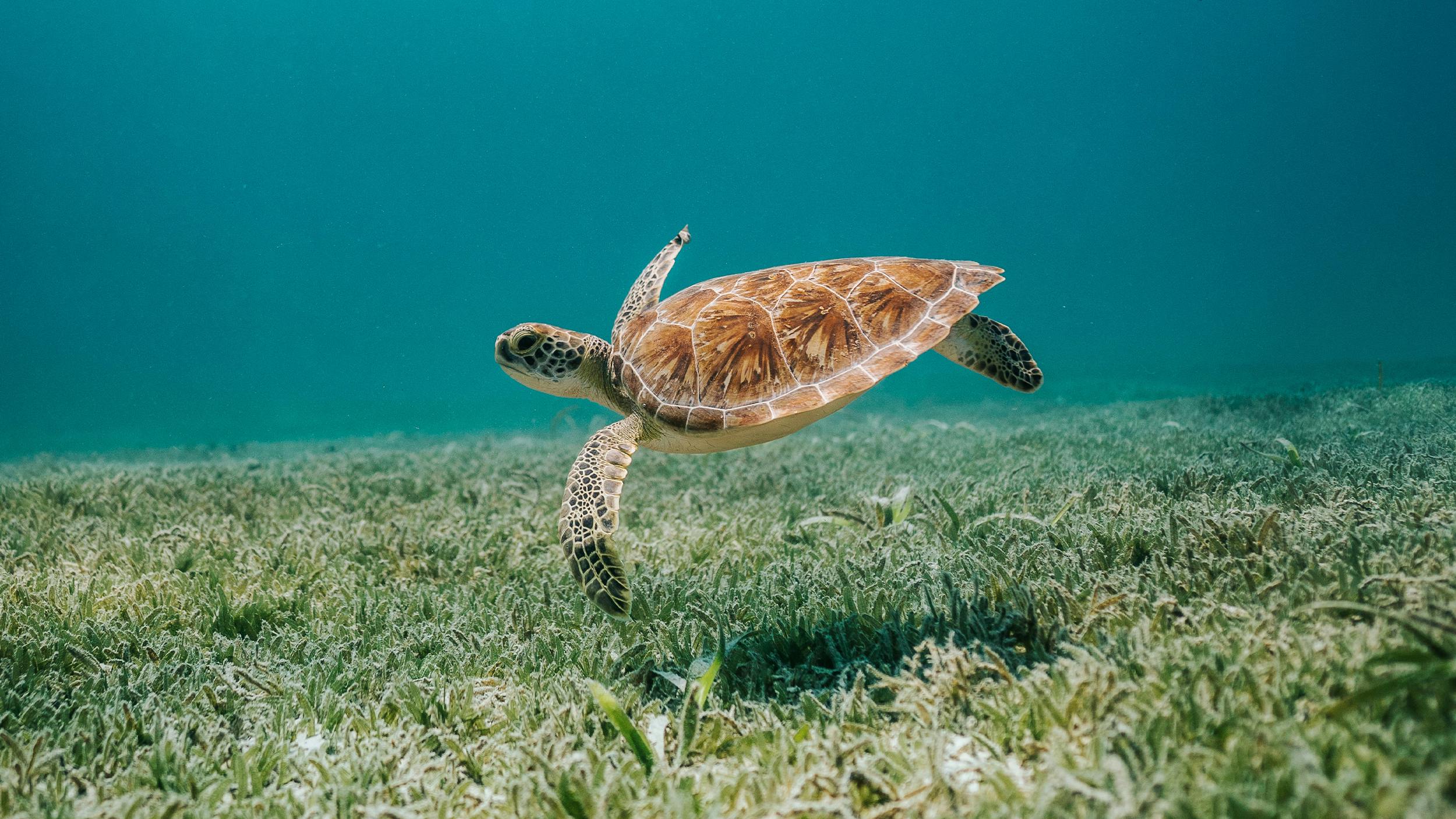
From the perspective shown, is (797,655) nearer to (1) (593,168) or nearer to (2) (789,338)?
(2) (789,338)

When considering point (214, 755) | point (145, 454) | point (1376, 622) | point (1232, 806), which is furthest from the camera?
point (145, 454)

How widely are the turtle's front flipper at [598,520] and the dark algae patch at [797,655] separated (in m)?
0.36

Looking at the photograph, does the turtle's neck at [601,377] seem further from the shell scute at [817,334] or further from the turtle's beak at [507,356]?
the shell scute at [817,334]

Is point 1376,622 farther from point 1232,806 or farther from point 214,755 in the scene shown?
point 214,755

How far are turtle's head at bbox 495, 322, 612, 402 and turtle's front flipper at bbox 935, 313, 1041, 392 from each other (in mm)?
1701

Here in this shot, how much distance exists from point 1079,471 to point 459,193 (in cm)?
11814

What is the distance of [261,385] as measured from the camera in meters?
109

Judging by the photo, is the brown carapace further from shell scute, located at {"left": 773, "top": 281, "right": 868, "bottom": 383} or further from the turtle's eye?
the turtle's eye

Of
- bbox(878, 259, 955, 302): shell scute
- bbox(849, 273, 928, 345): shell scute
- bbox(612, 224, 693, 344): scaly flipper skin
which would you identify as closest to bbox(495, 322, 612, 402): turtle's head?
bbox(612, 224, 693, 344): scaly flipper skin

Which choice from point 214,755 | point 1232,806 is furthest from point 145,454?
point 1232,806

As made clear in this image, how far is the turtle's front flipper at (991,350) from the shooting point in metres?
3.02

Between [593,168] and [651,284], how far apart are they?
109m

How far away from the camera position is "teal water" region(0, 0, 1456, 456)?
68.6 m

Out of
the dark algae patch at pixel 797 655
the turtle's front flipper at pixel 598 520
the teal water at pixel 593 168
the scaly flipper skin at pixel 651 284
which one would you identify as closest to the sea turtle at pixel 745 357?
the turtle's front flipper at pixel 598 520
